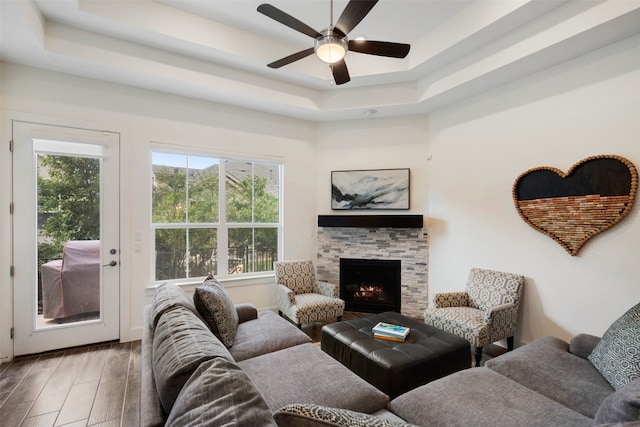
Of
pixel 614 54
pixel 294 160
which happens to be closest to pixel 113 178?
pixel 294 160

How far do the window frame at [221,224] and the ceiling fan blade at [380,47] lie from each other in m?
2.27

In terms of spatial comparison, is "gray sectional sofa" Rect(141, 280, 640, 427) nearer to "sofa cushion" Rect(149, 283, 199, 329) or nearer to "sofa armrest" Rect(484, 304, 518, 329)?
"sofa cushion" Rect(149, 283, 199, 329)

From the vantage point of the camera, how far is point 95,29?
9.29 feet

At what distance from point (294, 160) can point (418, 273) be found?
2.48 meters

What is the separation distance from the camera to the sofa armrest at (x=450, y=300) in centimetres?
340

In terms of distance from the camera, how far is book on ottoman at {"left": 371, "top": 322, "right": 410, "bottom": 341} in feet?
8.10

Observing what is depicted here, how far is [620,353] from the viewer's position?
1.75 meters

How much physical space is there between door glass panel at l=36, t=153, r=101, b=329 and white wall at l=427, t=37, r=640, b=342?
13.8 ft

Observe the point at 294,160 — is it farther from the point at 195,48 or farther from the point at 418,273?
the point at 418,273

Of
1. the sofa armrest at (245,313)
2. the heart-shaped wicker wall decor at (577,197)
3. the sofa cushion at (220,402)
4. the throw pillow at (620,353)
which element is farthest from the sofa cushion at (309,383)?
the heart-shaped wicker wall decor at (577,197)

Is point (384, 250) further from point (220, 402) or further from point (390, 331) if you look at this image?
point (220, 402)

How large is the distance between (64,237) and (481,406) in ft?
12.9

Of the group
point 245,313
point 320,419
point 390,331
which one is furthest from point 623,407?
point 245,313

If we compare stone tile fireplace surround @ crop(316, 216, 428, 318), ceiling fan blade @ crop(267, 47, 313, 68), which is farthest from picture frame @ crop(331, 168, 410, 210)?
ceiling fan blade @ crop(267, 47, 313, 68)
